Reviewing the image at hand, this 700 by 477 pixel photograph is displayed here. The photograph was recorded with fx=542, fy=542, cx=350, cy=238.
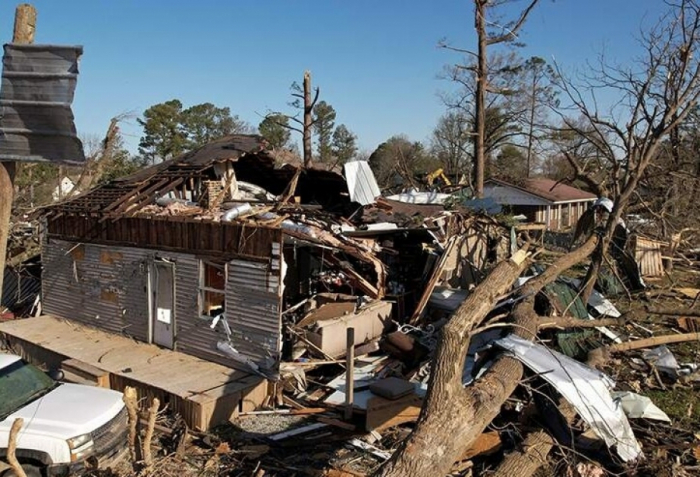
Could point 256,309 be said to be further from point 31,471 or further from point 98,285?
point 98,285

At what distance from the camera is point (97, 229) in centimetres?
1356

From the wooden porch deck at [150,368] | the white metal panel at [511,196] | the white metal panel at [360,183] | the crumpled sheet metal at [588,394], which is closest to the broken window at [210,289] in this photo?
the wooden porch deck at [150,368]

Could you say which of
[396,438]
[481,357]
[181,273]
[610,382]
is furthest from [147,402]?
[610,382]

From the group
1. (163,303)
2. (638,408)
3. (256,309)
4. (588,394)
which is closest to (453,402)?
(588,394)

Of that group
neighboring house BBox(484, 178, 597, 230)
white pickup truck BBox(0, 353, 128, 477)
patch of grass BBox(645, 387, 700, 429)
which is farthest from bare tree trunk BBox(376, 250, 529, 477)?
neighboring house BBox(484, 178, 597, 230)

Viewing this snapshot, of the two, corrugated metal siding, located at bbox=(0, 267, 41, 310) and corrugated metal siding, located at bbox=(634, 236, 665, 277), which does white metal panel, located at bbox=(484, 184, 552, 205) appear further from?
corrugated metal siding, located at bbox=(0, 267, 41, 310)

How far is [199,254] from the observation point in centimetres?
1154

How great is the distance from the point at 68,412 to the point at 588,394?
273 inches

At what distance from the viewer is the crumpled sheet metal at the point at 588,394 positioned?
6.95m

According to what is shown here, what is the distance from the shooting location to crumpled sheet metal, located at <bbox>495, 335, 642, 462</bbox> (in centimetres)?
695

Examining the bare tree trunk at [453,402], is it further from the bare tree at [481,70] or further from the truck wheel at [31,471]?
the bare tree at [481,70]

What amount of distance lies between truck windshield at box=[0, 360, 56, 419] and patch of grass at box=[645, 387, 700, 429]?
9.55m

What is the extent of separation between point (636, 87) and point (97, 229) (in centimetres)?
1344

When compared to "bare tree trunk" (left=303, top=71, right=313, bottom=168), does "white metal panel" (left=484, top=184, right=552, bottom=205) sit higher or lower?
lower
